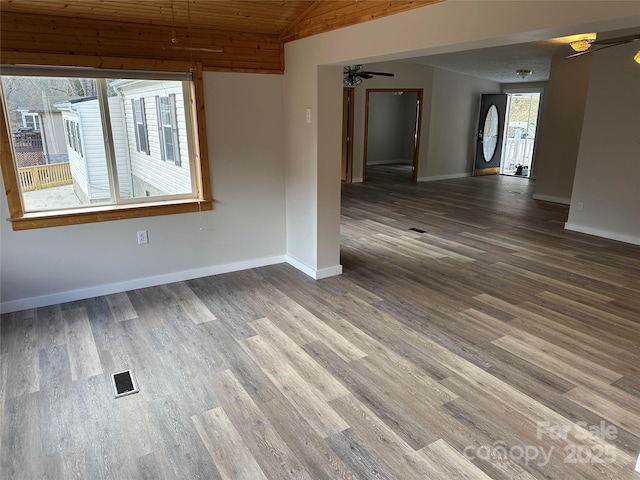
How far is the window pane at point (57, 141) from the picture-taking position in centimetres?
338

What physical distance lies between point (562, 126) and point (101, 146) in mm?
7627

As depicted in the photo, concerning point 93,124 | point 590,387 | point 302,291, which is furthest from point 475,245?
point 93,124

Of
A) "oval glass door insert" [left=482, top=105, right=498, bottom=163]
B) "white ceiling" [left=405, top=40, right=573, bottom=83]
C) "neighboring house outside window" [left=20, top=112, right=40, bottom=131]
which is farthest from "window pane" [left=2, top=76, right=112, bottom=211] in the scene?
"oval glass door insert" [left=482, top=105, right=498, bottom=163]

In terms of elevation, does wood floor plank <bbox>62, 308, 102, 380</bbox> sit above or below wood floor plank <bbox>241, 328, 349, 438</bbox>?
above

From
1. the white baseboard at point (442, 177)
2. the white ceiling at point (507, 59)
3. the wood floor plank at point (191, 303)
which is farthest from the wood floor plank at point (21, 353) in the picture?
the white baseboard at point (442, 177)

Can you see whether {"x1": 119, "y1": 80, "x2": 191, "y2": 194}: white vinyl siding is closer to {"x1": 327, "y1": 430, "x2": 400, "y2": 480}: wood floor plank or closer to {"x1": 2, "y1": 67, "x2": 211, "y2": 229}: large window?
{"x1": 2, "y1": 67, "x2": 211, "y2": 229}: large window

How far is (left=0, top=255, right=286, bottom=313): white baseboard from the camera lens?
11.7 ft

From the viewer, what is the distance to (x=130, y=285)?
397 centimetres

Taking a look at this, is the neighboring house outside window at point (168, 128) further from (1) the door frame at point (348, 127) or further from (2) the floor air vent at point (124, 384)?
(1) the door frame at point (348, 127)

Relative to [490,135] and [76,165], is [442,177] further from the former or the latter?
[76,165]

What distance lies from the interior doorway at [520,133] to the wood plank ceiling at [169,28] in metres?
9.26

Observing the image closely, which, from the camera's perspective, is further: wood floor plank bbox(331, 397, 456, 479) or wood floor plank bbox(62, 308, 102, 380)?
wood floor plank bbox(62, 308, 102, 380)

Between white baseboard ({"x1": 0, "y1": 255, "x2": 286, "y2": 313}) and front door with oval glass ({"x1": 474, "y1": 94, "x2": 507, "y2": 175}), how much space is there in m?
8.53

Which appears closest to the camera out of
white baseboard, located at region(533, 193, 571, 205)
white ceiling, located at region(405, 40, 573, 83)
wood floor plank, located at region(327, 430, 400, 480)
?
wood floor plank, located at region(327, 430, 400, 480)
